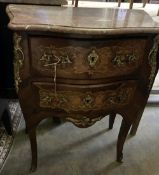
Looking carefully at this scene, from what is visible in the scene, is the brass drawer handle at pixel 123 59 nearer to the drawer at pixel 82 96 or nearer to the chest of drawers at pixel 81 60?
the chest of drawers at pixel 81 60

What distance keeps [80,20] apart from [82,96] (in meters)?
0.32

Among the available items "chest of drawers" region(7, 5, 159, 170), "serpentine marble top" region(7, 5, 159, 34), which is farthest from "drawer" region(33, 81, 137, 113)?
"serpentine marble top" region(7, 5, 159, 34)

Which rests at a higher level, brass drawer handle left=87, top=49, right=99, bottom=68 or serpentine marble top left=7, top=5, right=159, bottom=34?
serpentine marble top left=7, top=5, right=159, bottom=34

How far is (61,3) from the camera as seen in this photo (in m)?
1.36

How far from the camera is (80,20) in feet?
3.20

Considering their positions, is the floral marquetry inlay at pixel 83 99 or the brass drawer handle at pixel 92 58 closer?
the brass drawer handle at pixel 92 58

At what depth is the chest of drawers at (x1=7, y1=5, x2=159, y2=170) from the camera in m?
0.91

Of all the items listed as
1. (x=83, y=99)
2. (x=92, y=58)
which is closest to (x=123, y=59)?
(x=92, y=58)

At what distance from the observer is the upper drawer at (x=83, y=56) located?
92 centimetres

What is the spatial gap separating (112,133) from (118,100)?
591mm

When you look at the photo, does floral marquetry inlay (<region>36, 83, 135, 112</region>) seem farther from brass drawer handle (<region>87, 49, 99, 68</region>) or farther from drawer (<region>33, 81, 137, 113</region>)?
brass drawer handle (<region>87, 49, 99, 68</region>)

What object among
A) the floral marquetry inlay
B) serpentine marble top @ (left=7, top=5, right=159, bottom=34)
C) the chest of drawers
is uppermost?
serpentine marble top @ (left=7, top=5, right=159, bottom=34)

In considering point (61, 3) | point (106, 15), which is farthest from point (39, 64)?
point (61, 3)

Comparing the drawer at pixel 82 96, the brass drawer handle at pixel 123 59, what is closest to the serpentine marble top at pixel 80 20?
the brass drawer handle at pixel 123 59
